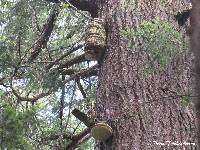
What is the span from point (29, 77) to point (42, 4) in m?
0.93

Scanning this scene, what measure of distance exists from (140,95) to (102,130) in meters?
0.37

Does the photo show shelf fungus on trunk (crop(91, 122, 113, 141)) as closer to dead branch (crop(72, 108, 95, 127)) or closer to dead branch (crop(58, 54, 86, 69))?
dead branch (crop(72, 108, 95, 127))

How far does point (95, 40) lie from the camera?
9.59 ft

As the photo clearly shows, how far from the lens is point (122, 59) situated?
279 centimetres

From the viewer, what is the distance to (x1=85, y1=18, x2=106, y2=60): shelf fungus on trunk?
9.58ft

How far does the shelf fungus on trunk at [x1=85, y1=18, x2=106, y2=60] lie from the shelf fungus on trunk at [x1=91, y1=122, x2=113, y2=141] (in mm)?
739

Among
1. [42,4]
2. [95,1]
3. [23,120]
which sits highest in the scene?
[42,4]

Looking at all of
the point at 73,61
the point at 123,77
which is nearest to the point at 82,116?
the point at 123,77

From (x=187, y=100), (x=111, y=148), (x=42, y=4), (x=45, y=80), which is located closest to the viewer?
(x=187, y=100)

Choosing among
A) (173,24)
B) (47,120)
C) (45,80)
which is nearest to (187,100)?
(173,24)

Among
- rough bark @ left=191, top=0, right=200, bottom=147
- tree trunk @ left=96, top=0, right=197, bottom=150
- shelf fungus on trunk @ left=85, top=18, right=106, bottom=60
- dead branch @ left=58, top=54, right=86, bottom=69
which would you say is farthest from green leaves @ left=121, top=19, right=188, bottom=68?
rough bark @ left=191, top=0, right=200, bottom=147

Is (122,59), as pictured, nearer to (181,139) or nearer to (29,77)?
(181,139)

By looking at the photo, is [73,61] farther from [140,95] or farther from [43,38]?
[140,95]

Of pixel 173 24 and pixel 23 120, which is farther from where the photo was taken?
pixel 23 120
